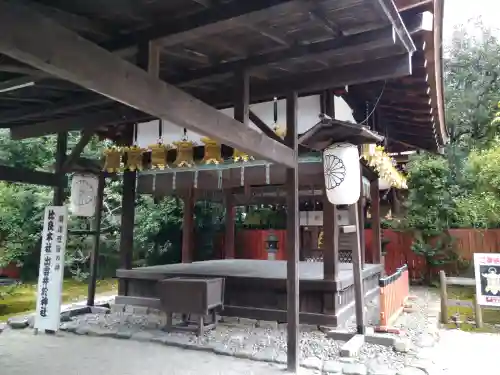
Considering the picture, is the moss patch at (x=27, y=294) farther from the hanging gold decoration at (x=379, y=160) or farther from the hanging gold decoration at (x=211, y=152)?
the hanging gold decoration at (x=379, y=160)

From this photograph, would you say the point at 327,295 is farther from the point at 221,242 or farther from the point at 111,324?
the point at 221,242

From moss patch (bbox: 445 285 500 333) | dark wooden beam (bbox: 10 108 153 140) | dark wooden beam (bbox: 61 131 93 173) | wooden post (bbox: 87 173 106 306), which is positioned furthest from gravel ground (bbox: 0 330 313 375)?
moss patch (bbox: 445 285 500 333)

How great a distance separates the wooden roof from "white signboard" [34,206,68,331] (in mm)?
1786

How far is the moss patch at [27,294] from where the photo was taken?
9125 mm

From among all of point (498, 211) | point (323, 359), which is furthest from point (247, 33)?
point (498, 211)

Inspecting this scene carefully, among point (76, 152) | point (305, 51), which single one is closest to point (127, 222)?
point (76, 152)

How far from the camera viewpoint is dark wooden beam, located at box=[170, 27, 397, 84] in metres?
3.61

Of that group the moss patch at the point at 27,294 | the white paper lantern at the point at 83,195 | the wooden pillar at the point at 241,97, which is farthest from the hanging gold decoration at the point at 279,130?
the moss patch at the point at 27,294

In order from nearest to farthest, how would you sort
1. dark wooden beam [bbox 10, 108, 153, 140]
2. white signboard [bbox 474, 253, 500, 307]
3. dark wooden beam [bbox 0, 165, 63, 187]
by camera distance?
dark wooden beam [bbox 10, 108, 153, 140] → dark wooden beam [bbox 0, 165, 63, 187] → white signboard [bbox 474, 253, 500, 307]

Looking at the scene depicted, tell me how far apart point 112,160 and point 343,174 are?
4.49 metres

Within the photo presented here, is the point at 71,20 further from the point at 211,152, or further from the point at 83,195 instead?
the point at 83,195

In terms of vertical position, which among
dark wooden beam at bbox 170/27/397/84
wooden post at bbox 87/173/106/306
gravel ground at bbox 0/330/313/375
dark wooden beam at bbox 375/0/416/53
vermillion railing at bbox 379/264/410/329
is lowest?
gravel ground at bbox 0/330/313/375

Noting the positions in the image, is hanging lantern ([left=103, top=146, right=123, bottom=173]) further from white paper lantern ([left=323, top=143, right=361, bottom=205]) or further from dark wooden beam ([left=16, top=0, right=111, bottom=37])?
dark wooden beam ([left=16, top=0, right=111, bottom=37])

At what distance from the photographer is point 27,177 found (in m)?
5.97
